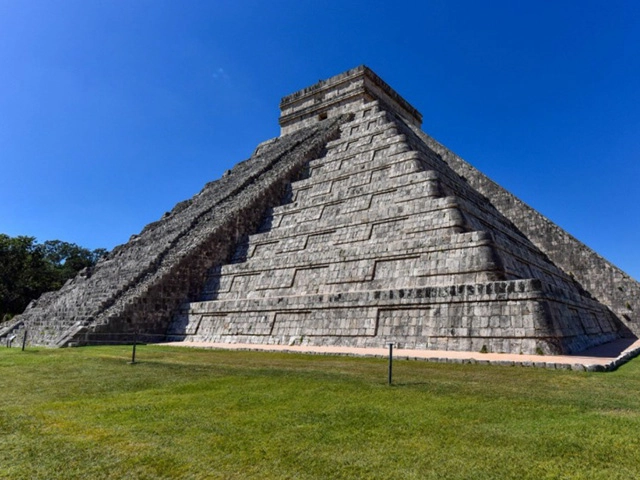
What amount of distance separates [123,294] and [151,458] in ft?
34.6

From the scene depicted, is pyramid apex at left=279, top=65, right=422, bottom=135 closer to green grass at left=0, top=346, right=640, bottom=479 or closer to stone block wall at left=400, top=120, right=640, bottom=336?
stone block wall at left=400, top=120, right=640, bottom=336

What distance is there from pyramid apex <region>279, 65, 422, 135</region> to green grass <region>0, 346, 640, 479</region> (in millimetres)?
19981

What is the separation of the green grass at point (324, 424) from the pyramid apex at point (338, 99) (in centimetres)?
1998

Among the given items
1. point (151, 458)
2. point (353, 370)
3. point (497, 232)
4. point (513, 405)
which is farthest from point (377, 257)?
point (151, 458)

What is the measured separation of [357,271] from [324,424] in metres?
7.00

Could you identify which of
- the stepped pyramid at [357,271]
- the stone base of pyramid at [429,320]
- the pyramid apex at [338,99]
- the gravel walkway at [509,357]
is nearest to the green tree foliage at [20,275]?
the stepped pyramid at [357,271]

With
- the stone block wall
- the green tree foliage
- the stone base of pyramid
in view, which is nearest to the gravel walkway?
the stone base of pyramid

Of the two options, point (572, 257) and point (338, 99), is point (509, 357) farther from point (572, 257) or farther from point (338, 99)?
point (338, 99)

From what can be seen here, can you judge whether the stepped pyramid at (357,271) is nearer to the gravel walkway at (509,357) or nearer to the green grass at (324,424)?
the gravel walkway at (509,357)

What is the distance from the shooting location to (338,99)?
23766mm

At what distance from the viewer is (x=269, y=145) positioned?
81.8 feet

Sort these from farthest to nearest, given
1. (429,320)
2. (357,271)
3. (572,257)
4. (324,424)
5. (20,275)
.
A: (20,275) → (572,257) → (357,271) → (429,320) → (324,424)

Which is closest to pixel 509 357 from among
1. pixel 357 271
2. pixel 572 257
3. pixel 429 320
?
pixel 429 320

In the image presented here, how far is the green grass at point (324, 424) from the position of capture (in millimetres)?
2516
